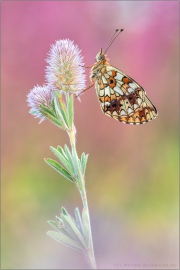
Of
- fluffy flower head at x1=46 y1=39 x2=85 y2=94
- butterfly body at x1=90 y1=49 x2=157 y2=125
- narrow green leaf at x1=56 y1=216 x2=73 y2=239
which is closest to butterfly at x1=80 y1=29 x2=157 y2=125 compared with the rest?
butterfly body at x1=90 y1=49 x2=157 y2=125

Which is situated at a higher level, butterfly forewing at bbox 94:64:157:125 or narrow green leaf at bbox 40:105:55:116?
butterfly forewing at bbox 94:64:157:125

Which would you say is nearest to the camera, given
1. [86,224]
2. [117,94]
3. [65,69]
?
[86,224]

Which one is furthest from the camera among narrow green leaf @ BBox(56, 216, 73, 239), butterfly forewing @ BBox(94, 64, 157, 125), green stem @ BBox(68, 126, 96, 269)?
butterfly forewing @ BBox(94, 64, 157, 125)

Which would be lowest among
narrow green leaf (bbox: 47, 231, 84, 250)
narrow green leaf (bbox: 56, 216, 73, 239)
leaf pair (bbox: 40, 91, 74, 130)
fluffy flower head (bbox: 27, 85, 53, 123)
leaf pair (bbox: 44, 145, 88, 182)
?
narrow green leaf (bbox: 47, 231, 84, 250)

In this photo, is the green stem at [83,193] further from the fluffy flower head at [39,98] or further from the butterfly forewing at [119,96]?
the butterfly forewing at [119,96]

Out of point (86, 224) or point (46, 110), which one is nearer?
point (86, 224)

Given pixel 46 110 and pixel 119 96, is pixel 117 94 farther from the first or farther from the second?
pixel 46 110

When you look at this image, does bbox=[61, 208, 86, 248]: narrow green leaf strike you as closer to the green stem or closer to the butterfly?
the green stem

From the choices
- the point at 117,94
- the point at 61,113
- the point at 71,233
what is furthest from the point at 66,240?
the point at 117,94
